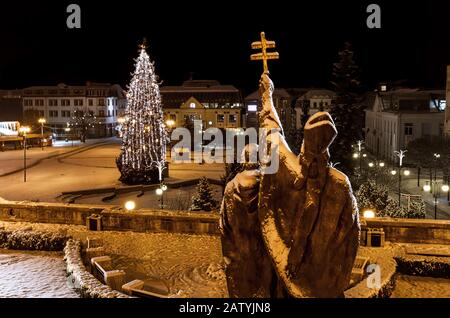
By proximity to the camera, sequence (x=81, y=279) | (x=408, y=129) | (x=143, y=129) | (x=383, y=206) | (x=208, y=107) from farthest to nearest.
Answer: (x=208, y=107)
(x=408, y=129)
(x=143, y=129)
(x=383, y=206)
(x=81, y=279)

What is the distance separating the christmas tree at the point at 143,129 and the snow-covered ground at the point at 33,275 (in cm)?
1553

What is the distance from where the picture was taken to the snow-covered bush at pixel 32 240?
13.3 meters

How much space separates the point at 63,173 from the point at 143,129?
8933 mm

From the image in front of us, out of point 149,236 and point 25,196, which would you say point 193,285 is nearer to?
point 149,236

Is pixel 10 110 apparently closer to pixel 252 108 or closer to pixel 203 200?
pixel 252 108

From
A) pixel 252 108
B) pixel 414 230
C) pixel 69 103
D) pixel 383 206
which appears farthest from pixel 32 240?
pixel 69 103

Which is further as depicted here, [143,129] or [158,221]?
[143,129]

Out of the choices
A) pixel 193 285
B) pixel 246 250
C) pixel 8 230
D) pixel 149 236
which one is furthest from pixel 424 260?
pixel 8 230

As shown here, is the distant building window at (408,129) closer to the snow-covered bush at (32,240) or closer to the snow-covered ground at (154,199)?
the snow-covered ground at (154,199)

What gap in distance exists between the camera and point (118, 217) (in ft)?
47.5

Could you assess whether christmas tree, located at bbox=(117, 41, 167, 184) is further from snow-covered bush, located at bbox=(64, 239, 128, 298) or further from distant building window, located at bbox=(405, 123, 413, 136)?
distant building window, located at bbox=(405, 123, 413, 136)

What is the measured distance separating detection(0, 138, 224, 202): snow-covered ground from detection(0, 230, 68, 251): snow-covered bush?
11508mm

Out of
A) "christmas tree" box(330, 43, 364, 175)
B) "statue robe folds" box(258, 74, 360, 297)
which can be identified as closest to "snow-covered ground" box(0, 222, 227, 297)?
"statue robe folds" box(258, 74, 360, 297)

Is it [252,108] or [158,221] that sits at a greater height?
[252,108]
